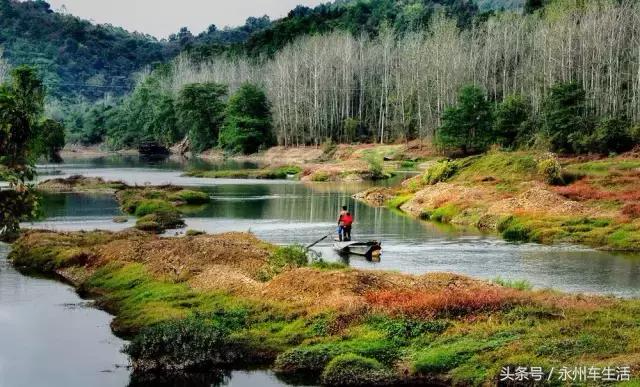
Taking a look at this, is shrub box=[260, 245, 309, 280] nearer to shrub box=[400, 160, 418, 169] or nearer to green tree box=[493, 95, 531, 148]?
green tree box=[493, 95, 531, 148]

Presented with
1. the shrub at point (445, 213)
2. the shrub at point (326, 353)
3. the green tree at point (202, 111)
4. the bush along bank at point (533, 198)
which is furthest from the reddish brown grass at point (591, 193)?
the green tree at point (202, 111)

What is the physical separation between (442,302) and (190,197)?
49.8 m

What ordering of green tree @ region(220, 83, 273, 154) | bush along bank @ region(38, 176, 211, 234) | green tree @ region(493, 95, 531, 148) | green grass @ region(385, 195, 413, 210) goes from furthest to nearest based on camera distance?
1. green tree @ region(220, 83, 273, 154)
2. green tree @ region(493, 95, 531, 148)
3. green grass @ region(385, 195, 413, 210)
4. bush along bank @ region(38, 176, 211, 234)

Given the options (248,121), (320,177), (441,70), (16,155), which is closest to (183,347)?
(16,155)

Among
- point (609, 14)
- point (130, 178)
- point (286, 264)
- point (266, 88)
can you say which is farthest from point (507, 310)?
point (266, 88)

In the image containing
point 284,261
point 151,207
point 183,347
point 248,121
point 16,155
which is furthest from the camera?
point 248,121

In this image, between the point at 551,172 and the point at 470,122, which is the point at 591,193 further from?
the point at 470,122

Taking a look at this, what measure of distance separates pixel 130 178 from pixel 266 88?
65.8 metres

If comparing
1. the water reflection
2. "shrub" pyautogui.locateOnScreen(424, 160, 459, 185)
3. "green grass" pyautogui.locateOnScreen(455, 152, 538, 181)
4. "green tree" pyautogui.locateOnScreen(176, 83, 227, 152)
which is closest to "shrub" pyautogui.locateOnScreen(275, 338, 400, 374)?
the water reflection

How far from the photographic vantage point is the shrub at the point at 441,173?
238 feet

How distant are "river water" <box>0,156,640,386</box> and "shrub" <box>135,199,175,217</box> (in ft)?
5.76

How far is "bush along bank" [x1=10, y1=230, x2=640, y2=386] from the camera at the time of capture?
20.5 meters

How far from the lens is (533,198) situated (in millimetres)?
54250

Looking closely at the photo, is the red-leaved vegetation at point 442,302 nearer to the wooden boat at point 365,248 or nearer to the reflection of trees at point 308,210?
the wooden boat at point 365,248
